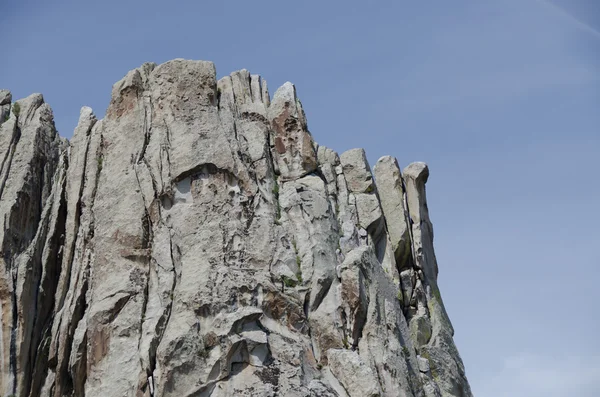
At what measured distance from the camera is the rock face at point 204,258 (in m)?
29.5

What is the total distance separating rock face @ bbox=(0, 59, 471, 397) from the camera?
2947 centimetres

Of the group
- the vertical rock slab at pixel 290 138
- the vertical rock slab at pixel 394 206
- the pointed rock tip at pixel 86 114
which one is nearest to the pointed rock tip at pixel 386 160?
the vertical rock slab at pixel 394 206

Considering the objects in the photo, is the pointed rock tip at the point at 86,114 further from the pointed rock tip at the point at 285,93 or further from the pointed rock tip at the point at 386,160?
the pointed rock tip at the point at 386,160

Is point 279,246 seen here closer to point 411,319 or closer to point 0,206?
point 411,319

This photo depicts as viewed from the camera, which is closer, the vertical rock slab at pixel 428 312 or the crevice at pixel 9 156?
the vertical rock slab at pixel 428 312

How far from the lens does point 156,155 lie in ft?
112

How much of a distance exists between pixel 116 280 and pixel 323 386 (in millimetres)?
7883

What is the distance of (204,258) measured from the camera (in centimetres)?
3120

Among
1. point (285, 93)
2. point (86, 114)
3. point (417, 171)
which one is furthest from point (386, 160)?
point (86, 114)

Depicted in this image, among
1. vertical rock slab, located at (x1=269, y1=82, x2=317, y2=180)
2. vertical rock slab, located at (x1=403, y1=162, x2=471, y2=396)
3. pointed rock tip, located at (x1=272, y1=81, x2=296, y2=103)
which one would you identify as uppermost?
pointed rock tip, located at (x1=272, y1=81, x2=296, y2=103)

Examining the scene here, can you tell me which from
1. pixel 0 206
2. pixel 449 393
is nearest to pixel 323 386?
pixel 449 393

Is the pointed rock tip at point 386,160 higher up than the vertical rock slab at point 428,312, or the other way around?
the pointed rock tip at point 386,160

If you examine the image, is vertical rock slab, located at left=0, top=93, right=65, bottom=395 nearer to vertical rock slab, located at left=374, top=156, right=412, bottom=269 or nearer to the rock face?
the rock face

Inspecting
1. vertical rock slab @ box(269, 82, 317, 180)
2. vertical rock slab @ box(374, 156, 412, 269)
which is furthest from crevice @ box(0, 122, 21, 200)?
vertical rock slab @ box(374, 156, 412, 269)
